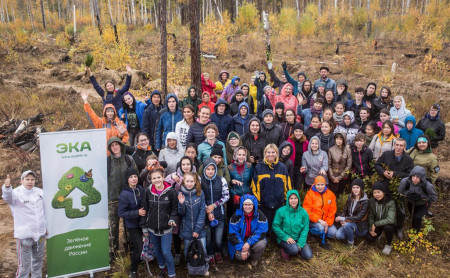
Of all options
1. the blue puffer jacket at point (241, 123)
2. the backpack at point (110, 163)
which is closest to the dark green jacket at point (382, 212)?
the blue puffer jacket at point (241, 123)

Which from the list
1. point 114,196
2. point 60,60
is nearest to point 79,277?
point 114,196

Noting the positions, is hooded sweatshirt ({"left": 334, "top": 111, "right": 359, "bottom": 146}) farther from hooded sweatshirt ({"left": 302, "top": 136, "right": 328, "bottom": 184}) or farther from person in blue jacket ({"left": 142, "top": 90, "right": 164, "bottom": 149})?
person in blue jacket ({"left": 142, "top": 90, "right": 164, "bottom": 149})

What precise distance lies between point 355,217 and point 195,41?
6.50 meters

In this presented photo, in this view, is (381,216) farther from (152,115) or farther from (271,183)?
(152,115)

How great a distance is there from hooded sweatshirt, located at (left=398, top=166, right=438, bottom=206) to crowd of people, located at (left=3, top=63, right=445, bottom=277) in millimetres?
18

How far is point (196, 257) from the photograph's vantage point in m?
4.71

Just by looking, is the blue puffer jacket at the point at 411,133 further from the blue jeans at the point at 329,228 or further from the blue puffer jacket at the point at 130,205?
the blue puffer jacket at the point at 130,205

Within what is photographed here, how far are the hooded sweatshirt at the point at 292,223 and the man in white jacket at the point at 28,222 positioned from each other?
3717mm

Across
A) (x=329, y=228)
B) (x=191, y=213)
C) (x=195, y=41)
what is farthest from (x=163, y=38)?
(x=329, y=228)

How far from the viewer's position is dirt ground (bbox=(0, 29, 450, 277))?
16.3ft

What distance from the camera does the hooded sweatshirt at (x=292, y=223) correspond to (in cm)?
514

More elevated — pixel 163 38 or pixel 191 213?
pixel 163 38

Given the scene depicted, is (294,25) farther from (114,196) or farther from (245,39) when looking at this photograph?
(114,196)

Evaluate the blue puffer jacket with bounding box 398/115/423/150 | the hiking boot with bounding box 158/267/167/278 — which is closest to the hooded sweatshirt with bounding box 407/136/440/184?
the blue puffer jacket with bounding box 398/115/423/150
